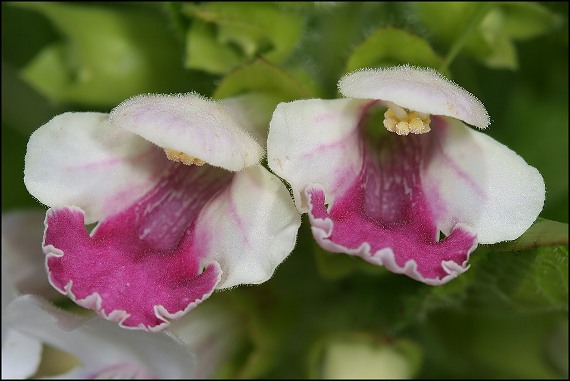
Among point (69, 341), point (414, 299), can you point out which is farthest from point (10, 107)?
point (414, 299)

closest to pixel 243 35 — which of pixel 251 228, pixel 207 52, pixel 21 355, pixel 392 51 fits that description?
pixel 207 52

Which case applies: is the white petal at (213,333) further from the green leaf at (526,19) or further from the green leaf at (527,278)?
the green leaf at (526,19)

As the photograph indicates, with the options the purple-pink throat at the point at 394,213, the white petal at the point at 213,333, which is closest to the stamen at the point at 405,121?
the purple-pink throat at the point at 394,213

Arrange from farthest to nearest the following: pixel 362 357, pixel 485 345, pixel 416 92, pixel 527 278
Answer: pixel 485 345 < pixel 362 357 < pixel 527 278 < pixel 416 92

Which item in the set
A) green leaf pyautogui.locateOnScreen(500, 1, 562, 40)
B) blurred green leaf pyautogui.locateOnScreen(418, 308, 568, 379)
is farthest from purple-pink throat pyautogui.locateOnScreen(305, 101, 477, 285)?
blurred green leaf pyautogui.locateOnScreen(418, 308, 568, 379)

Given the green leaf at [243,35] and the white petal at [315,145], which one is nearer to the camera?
the white petal at [315,145]

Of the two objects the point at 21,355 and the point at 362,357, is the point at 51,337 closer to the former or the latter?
→ the point at 21,355
